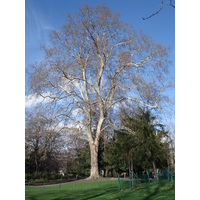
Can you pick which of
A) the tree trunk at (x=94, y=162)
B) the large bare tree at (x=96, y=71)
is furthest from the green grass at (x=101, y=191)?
the large bare tree at (x=96, y=71)

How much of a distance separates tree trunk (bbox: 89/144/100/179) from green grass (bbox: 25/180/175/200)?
0.23 m

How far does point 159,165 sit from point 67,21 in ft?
12.9

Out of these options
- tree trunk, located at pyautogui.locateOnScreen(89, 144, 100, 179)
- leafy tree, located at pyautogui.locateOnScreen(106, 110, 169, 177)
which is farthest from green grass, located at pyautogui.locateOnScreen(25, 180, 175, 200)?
leafy tree, located at pyautogui.locateOnScreen(106, 110, 169, 177)

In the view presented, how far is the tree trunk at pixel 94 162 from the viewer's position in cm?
459

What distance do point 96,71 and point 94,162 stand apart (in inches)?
80.4

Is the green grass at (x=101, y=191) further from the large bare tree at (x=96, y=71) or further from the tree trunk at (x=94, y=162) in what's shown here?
the large bare tree at (x=96, y=71)

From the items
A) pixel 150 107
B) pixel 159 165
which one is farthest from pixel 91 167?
pixel 150 107

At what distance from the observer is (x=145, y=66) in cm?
568

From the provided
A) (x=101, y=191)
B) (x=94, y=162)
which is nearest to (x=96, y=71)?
(x=94, y=162)

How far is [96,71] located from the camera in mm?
5641

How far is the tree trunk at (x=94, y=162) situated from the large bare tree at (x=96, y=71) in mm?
69

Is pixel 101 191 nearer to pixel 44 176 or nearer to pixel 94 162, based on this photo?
pixel 94 162
